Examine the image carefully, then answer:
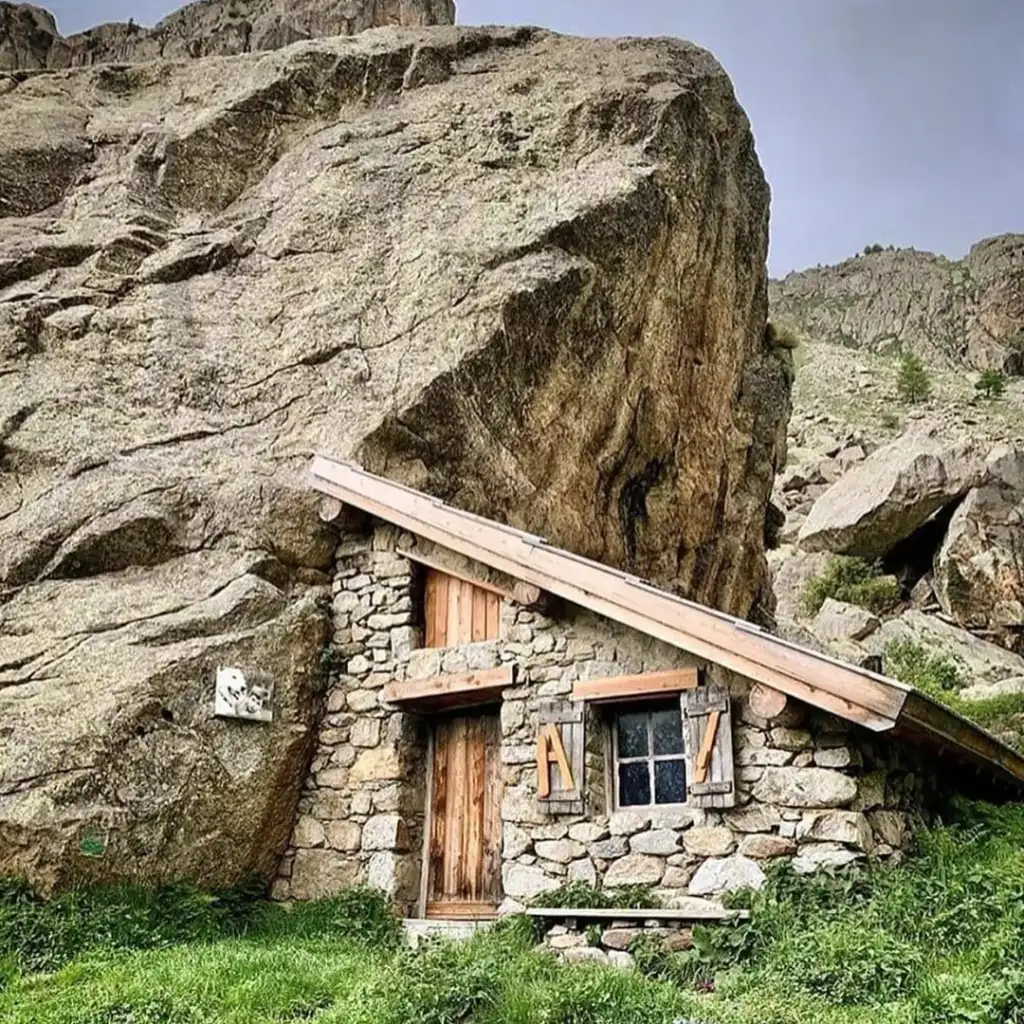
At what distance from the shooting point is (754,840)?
24.6 feet

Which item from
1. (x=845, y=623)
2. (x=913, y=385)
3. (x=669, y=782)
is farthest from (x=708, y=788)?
(x=913, y=385)

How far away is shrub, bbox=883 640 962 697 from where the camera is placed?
77.5 ft

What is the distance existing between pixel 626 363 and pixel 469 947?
27.1 ft

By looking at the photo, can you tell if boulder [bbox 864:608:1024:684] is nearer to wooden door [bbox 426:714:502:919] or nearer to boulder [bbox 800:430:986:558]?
boulder [bbox 800:430:986:558]

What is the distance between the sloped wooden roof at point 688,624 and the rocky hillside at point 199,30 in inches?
571

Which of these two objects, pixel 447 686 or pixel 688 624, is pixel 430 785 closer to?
pixel 447 686

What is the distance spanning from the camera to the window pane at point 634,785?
331 inches

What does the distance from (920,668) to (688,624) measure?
19369 mm

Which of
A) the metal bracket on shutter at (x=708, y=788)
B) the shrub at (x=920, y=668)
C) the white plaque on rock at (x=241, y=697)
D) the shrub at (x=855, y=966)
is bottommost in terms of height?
the shrub at (x=855, y=966)

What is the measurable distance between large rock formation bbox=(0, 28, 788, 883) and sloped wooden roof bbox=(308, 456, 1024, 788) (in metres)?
1.26

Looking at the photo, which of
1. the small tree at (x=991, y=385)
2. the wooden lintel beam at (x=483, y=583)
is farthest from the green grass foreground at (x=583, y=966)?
the small tree at (x=991, y=385)

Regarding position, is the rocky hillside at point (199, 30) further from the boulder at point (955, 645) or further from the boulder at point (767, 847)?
the boulder at point (955, 645)

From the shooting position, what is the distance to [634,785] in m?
8.49

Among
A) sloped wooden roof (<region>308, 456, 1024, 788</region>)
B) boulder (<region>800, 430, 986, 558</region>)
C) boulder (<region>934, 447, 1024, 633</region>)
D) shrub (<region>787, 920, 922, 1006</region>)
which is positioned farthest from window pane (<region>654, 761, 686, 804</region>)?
boulder (<region>800, 430, 986, 558</region>)
